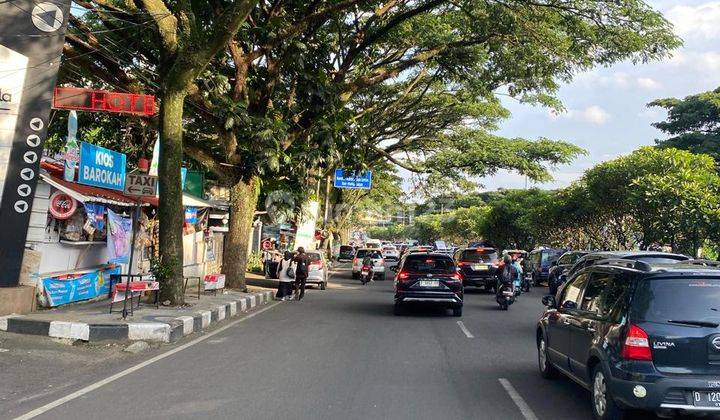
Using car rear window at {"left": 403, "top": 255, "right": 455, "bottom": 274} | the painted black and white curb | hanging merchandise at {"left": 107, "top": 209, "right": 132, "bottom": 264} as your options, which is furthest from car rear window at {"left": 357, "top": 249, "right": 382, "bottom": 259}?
the painted black and white curb

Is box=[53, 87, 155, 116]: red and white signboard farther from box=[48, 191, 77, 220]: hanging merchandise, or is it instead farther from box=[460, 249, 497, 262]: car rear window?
box=[460, 249, 497, 262]: car rear window

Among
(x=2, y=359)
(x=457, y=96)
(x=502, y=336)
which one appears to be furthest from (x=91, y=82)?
(x=457, y=96)

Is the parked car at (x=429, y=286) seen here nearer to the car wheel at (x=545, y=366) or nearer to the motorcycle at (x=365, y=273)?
the car wheel at (x=545, y=366)

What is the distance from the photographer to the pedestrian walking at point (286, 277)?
18.8m

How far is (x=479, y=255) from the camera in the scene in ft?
73.2

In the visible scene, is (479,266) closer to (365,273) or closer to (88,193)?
(365,273)

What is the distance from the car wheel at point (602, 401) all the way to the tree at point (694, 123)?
115 ft

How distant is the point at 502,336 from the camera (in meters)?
11.4

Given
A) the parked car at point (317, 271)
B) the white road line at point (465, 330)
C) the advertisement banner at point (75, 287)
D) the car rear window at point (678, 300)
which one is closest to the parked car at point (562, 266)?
the parked car at point (317, 271)

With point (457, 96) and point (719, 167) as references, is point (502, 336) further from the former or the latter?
point (719, 167)

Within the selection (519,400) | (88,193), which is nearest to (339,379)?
(519,400)

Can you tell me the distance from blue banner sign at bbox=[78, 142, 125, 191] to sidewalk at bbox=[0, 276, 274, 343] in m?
2.62

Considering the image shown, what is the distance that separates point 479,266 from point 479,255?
618mm

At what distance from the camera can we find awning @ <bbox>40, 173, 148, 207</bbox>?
11.6m
